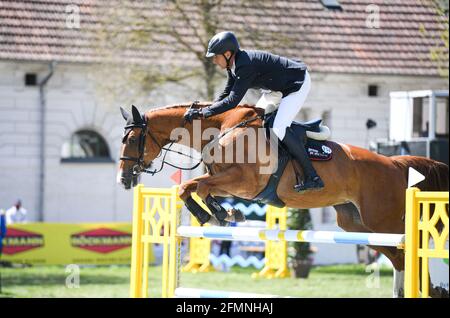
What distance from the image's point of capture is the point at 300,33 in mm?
20531

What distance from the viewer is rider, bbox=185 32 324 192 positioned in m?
8.24

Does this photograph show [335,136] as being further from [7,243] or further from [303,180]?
[303,180]

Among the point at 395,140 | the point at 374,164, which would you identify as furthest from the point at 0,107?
the point at 374,164

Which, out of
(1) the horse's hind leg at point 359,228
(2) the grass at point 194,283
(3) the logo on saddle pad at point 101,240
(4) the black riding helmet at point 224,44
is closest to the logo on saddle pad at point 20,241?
(2) the grass at point 194,283

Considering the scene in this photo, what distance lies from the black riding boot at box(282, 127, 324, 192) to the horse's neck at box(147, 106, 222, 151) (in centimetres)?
66

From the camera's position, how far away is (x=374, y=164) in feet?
29.9

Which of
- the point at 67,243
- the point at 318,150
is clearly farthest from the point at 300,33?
the point at 318,150

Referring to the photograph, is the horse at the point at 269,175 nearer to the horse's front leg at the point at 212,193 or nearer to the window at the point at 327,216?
the horse's front leg at the point at 212,193

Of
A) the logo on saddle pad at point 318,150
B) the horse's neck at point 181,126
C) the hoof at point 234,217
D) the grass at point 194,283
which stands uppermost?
the horse's neck at point 181,126

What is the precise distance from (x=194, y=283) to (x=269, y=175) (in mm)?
6760

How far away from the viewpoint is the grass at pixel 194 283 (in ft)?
43.3

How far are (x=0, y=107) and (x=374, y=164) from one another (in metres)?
14.6

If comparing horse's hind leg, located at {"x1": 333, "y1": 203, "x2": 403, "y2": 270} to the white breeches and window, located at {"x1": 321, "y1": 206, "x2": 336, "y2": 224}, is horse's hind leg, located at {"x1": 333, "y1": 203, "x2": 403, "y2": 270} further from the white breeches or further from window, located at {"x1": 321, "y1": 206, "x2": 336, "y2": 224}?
window, located at {"x1": 321, "y1": 206, "x2": 336, "y2": 224}

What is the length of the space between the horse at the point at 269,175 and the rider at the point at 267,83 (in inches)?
5.7
